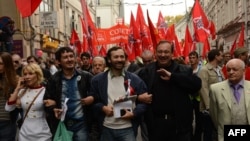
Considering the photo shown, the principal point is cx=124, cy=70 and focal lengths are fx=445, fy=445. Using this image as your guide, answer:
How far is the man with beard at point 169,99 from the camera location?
17.3 ft

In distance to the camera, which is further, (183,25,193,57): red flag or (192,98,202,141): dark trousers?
(183,25,193,57): red flag

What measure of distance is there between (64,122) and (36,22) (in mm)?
21130

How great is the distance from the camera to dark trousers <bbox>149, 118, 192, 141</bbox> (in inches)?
209

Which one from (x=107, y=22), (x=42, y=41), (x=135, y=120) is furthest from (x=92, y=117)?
(x=107, y=22)

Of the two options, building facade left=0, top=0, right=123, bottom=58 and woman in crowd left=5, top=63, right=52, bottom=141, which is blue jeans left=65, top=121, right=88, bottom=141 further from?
building facade left=0, top=0, right=123, bottom=58

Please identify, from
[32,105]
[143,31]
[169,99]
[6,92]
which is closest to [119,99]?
[169,99]

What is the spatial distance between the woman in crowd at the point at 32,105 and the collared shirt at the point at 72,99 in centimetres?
30

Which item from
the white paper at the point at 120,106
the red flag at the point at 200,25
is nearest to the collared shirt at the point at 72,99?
the white paper at the point at 120,106

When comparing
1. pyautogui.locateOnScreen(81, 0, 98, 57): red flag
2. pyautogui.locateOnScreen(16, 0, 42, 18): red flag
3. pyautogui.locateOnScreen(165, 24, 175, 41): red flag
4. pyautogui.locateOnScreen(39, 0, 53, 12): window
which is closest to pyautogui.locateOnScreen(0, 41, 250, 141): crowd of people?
pyautogui.locateOnScreen(16, 0, 42, 18): red flag

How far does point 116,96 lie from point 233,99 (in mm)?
1332

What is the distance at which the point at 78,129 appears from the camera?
5.38 metres

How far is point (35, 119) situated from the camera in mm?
5355

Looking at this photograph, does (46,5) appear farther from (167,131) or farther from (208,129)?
(167,131)

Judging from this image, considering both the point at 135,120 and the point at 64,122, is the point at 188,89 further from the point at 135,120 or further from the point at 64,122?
the point at 64,122
